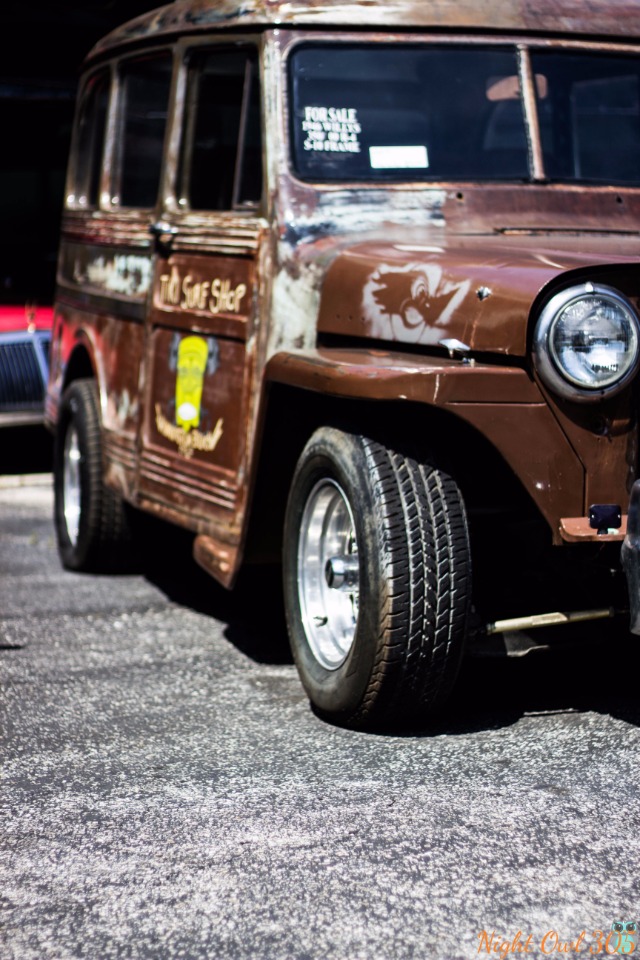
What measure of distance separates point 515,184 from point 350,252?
703 millimetres

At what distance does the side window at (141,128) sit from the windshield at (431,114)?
91 centimetres

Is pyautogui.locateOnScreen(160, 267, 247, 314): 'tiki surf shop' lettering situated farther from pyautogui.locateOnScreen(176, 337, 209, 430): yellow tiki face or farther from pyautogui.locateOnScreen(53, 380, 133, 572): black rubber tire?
pyautogui.locateOnScreen(53, 380, 133, 572): black rubber tire

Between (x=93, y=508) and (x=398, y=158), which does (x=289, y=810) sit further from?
(x=93, y=508)

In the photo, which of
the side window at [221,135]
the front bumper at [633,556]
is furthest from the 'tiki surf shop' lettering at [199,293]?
the front bumper at [633,556]

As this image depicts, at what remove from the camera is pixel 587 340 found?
3480 millimetres

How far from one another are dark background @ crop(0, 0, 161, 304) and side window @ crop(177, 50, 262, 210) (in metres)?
4.47

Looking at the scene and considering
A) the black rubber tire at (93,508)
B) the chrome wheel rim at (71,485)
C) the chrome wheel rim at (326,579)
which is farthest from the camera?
the chrome wheel rim at (71,485)

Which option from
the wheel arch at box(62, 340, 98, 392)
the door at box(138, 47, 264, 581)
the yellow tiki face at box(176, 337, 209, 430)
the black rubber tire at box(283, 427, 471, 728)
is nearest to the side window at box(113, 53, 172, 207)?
the door at box(138, 47, 264, 581)

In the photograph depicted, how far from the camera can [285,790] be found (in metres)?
3.44

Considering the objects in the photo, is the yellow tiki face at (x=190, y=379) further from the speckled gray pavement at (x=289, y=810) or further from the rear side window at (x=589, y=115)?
the rear side window at (x=589, y=115)

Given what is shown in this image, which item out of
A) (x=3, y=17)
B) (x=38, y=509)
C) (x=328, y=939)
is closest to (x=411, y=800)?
(x=328, y=939)

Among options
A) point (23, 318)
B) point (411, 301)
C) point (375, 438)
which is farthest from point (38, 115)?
point (375, 438)

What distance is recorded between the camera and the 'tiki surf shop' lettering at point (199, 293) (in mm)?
4629

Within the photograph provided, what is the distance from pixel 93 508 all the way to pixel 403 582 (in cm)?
267
